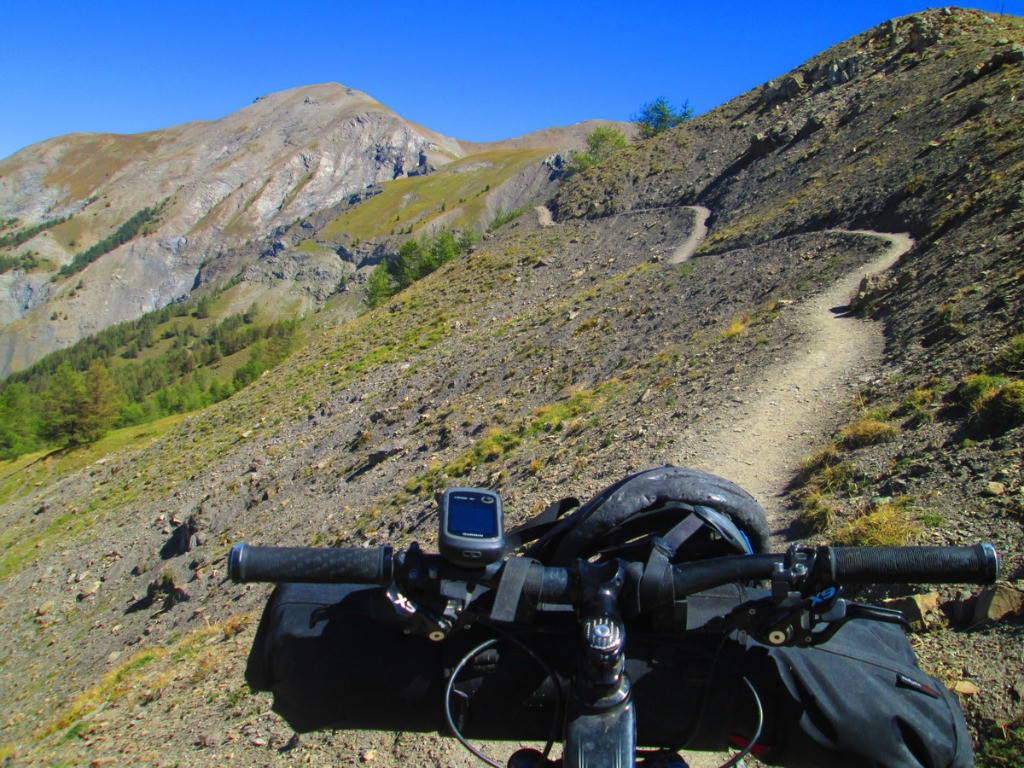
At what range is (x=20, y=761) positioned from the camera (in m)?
8.88

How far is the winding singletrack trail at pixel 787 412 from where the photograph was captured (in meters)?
10.7

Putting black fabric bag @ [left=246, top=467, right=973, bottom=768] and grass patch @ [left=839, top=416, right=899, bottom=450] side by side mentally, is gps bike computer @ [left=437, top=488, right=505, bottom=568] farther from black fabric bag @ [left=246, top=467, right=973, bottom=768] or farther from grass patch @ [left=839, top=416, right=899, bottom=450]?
grass patch @ [left=839, top=416, right=899, bottom=450]

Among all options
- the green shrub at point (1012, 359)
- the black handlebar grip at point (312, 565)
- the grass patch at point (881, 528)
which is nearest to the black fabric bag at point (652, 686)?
the black handlebar grip at point (312, 565)

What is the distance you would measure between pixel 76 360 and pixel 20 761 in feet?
689

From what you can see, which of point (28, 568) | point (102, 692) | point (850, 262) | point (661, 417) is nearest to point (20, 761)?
point (102, 692)

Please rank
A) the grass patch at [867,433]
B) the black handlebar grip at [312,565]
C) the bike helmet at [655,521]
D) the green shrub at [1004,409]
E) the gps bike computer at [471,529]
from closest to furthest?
1. the gps bike computer at [471,529]
2. the black handlebar grip at [312,565]
3. the bike helmet at [655,521]
4. the green shrub at [1004,409]
5. the grass patch at [867,433]

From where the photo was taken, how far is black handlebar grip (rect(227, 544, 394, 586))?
197 centimetres

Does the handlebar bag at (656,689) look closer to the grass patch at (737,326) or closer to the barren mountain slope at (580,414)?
the barren mountain slope at (580,414)

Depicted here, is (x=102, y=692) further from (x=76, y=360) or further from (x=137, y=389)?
(x=76, y=360)

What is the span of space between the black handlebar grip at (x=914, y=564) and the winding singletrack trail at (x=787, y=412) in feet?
23.8

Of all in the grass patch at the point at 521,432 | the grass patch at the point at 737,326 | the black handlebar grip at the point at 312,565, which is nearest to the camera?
the black handlebar grip at the point at 312,565

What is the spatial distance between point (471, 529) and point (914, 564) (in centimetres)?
126

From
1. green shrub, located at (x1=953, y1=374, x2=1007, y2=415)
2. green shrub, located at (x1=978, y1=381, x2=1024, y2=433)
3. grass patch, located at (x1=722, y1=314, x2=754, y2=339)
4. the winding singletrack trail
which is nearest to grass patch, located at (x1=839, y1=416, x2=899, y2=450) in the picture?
the winding singletrack trail

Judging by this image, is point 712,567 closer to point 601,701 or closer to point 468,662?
point 601,701
